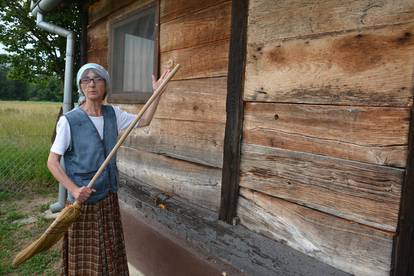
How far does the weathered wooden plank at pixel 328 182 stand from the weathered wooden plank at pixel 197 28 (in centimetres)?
83

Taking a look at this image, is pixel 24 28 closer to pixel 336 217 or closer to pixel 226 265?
pixel 226 265

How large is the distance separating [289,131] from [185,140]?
38.9 inches

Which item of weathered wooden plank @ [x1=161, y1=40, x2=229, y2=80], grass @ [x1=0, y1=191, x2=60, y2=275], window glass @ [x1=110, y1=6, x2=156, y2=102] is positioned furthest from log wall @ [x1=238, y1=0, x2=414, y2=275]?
grass @ [x1=0, y1=191, x2=60, y2=275]

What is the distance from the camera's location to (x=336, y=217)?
59.0 inches

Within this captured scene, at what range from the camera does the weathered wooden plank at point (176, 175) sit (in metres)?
2.22

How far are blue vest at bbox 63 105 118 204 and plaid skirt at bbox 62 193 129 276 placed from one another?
92 millimetres

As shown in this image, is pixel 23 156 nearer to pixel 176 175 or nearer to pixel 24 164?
pixel 24 164

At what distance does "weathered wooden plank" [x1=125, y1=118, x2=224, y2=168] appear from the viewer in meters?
2.19

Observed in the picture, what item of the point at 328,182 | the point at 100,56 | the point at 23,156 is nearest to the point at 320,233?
the point at 328,182

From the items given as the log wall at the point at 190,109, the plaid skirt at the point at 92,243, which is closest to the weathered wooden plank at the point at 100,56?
the log wall at the point at 190,109

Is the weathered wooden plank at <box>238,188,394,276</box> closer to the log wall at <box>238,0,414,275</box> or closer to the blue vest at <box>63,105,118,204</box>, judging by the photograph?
the log wall at <box>238,0,414,275</box>

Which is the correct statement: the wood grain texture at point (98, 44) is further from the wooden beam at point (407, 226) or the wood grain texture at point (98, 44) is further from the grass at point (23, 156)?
the grass at point (23, 156)

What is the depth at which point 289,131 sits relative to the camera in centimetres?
168

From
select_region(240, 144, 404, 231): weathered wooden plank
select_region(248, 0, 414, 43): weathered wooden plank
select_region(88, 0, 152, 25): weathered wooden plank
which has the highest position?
select_region(88, 0, 152, 25): weathered wooden plank
